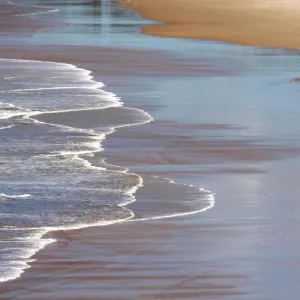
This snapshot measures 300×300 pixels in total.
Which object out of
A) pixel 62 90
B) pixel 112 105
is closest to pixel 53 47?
pixel 62 90

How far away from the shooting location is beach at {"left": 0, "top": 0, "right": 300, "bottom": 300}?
22.9 ft

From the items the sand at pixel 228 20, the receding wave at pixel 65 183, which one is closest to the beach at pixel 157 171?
the receding wave at pixel 65 183

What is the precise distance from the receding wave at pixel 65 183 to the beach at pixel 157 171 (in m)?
0.02

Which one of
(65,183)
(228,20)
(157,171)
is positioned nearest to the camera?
(65,183)

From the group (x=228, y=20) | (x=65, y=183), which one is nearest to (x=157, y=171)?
(x=65, y=183)

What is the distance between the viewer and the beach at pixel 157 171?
6.96m

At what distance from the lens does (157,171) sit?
1021 cm

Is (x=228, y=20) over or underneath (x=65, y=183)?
underneath

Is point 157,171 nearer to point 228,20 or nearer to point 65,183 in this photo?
point 65,183

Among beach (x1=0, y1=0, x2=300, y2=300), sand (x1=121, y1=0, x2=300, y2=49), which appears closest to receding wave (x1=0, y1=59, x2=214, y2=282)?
beach (x1=0, y1=0, x2=300, y2=300)

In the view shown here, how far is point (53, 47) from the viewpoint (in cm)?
2409

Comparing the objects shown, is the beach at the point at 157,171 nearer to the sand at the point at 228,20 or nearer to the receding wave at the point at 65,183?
the receding wave at the point at 65,183

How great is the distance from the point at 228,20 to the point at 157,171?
888 inches

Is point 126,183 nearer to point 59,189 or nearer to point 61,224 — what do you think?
point 59,189
